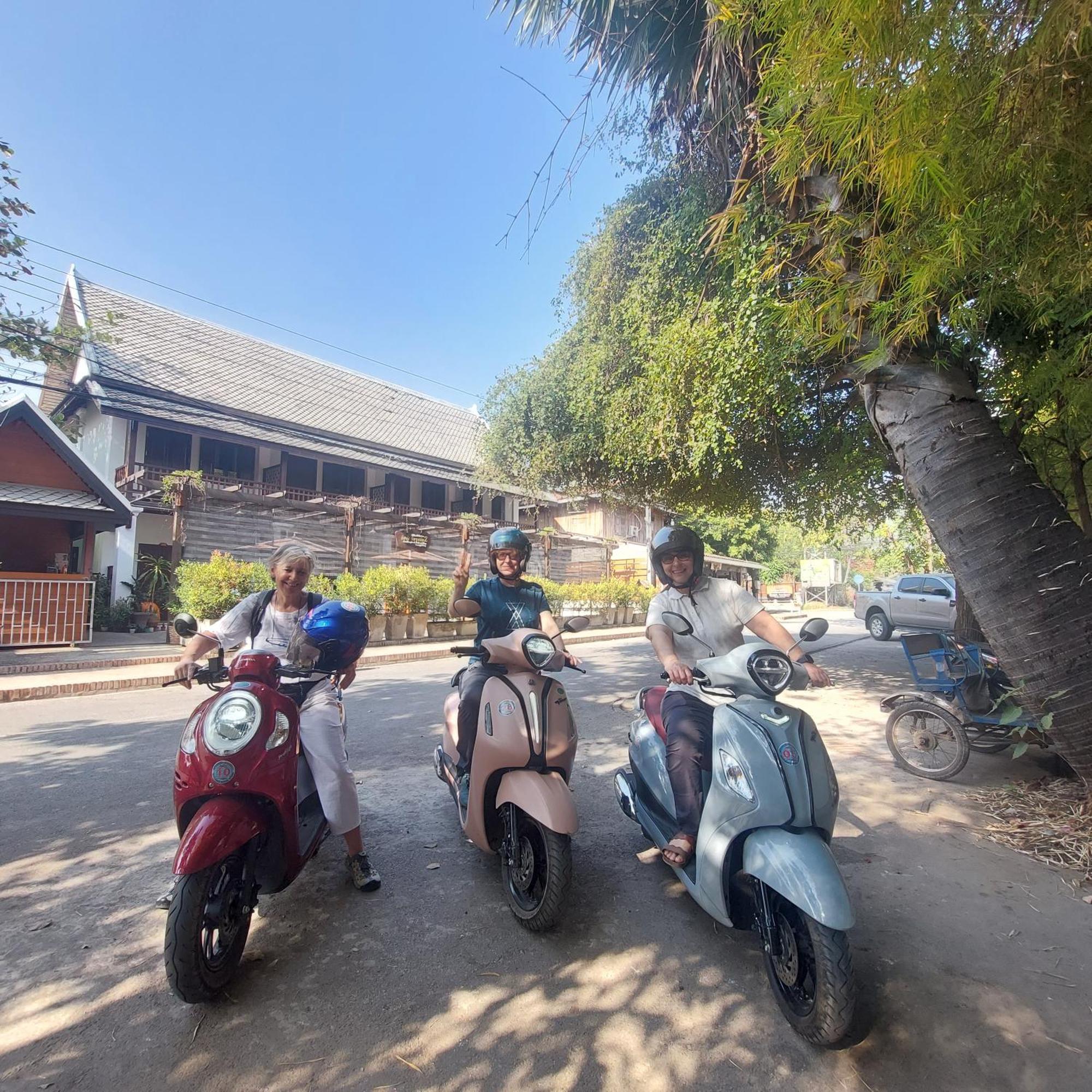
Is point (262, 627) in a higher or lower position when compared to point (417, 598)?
lower

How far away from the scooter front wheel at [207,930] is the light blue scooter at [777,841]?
1.63 meters

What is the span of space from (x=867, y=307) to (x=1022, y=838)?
3024 mm

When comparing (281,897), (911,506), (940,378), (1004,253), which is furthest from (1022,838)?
(911,506)

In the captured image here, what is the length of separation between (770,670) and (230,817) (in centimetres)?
193

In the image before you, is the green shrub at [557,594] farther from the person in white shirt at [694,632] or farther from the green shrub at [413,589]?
the person in white shirt at [694,632]

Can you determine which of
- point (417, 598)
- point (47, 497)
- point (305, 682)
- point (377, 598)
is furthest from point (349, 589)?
point (305, 682)

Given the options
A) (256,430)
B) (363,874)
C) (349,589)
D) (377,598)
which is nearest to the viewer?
(363,874)

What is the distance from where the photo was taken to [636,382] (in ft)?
24.2

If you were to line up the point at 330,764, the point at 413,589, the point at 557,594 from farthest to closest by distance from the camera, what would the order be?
1. the point at 557,594
2. the point at 413,589
3. the point at 330,764

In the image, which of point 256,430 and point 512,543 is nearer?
point 512,543

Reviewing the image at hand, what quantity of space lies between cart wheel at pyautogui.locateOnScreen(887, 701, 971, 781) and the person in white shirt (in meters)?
2.24

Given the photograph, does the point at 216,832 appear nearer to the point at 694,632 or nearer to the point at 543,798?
the point at 543,798

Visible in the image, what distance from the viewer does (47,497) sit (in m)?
12.1

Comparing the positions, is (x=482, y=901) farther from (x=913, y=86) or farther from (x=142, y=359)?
(x=142, y=359)
